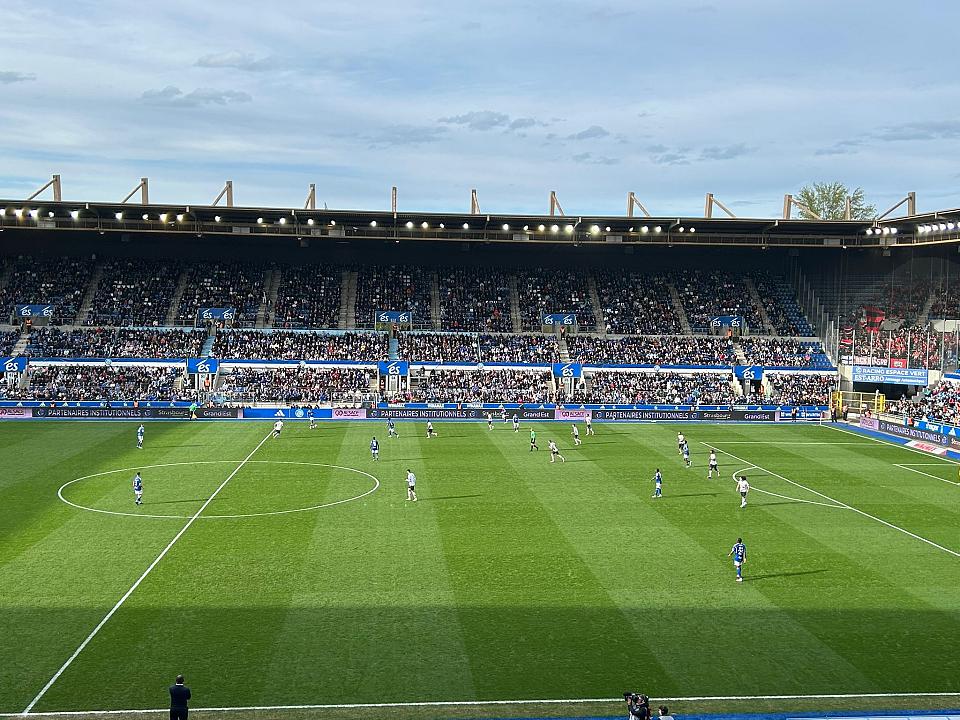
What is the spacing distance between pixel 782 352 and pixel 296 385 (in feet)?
123

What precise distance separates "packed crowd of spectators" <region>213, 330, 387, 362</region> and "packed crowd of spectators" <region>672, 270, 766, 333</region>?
87.3 ft

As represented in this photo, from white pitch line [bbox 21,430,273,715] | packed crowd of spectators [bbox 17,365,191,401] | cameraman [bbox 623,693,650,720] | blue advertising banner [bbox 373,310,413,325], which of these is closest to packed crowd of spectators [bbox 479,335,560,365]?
blue advertising banner [bbox 373,310,413,325]

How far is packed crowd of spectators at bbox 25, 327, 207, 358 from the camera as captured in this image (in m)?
61.2

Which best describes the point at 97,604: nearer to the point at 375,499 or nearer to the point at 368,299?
the point at 375,499

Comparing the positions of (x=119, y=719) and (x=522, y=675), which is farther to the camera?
(x=522, y=675)

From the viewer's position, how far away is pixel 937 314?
209 ft

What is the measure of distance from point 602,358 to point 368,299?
20.4 m

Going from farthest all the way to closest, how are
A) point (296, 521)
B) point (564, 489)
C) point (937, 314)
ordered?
1. point (937, 314)
2. point (564, 489)
3. point (296, 521)

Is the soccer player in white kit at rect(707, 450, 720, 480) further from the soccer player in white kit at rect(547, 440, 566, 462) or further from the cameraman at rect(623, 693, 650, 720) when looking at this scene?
the cameraman at rect(623, 693, 650, 720)

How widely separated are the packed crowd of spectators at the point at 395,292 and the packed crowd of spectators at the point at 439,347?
2.94 m

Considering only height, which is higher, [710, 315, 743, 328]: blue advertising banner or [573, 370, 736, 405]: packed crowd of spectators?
[710, 315, 743, 328]: blue advertising banner

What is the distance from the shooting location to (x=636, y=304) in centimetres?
7319

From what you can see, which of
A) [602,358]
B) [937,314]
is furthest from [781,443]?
[937,314]

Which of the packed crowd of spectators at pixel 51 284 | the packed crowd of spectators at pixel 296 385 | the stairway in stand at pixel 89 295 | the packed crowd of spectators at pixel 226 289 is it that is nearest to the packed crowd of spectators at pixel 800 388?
the packed crowd of spectators at pixel 296 385
